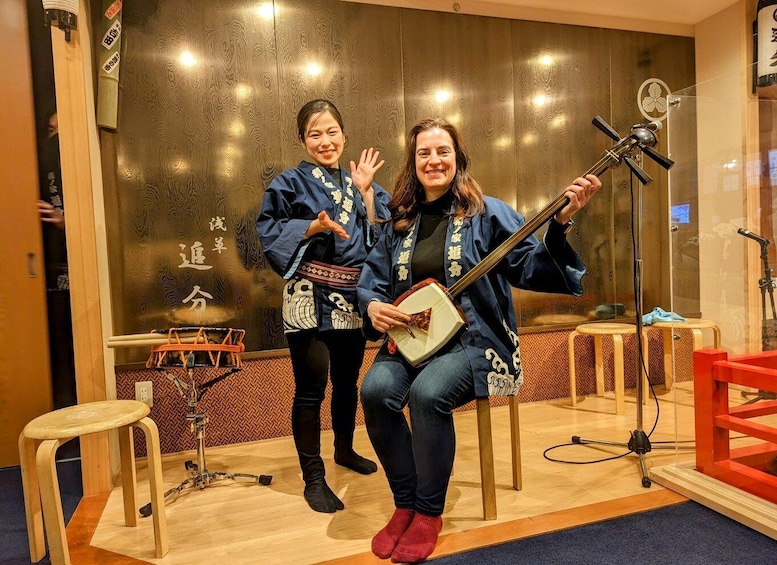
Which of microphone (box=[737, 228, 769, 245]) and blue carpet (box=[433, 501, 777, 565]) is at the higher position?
microphone (box=[737, 228, 769, 245])

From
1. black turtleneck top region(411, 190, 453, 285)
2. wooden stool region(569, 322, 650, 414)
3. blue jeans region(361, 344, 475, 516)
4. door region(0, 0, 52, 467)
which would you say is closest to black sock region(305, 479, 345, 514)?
blue jeans region(361, 344, 475, 516)

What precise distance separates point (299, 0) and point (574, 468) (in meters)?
2.79

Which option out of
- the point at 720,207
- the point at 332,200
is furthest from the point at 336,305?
the point at 720,207

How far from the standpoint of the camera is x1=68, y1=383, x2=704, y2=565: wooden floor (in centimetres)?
174

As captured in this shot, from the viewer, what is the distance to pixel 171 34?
272 cm

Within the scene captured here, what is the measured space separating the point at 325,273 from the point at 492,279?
0.65 metres

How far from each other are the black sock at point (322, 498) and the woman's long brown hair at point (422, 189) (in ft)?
3.45

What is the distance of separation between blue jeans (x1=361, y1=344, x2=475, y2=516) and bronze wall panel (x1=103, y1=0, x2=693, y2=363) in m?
1.34

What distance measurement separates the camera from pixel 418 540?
1629 mm

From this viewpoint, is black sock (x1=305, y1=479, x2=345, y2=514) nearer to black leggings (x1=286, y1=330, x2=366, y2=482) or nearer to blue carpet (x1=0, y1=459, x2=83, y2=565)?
black leggings (x1=286, y1=330, x2=366, y2=482)

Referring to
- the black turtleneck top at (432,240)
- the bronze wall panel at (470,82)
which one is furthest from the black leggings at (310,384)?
the bronze wall panel at (470,82)

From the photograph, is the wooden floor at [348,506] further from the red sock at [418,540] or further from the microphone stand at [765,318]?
the microphone stand at [765,318]

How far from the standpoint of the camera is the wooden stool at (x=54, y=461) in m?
1.49

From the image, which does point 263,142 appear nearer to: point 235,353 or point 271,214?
point 271,214
